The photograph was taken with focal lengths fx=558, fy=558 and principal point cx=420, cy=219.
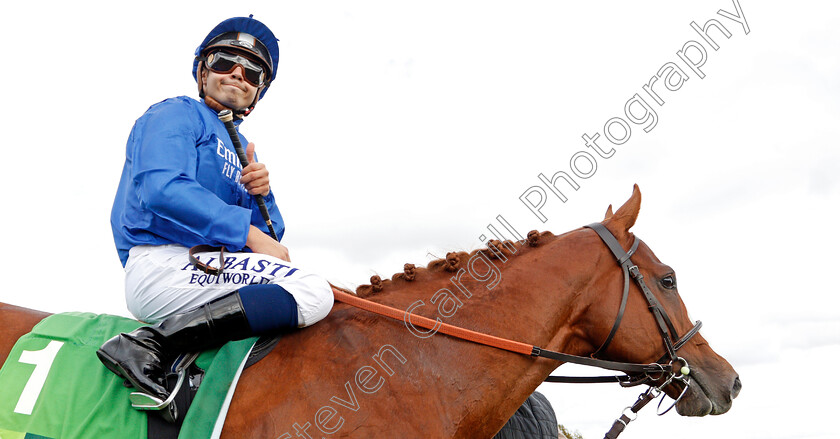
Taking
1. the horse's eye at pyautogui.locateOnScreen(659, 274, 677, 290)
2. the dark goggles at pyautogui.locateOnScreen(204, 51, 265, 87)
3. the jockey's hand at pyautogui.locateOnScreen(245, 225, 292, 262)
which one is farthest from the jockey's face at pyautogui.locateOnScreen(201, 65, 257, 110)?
the horse's eye at pyautogui.locateOnScreen(659, 274, 677, 290)

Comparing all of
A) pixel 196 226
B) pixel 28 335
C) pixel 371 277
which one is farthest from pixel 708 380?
pixel 28 335

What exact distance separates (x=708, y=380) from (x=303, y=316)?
3196 mm

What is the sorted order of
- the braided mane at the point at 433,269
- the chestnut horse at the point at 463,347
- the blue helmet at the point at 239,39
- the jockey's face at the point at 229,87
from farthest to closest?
the blue helmet at the point at 239,39 → the jockey's face at the point at 229,87 → the braided mane at the point at 433,269 → the chestnut horse at the point at 463,347

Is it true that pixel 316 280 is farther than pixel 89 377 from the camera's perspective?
Yes

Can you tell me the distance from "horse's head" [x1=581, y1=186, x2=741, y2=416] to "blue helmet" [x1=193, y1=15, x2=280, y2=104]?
126 inches

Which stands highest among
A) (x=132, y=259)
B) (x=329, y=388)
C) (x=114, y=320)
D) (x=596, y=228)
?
(x=596, y=228)

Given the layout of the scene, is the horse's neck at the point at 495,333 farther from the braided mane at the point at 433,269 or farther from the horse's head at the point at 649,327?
the horse's head at the point at 649,327

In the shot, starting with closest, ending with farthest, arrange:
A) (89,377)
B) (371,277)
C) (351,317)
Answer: (89,377) → (351,317) → (371,277)

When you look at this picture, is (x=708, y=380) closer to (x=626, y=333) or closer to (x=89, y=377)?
(x=626, y=333)

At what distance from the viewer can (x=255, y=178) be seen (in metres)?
4.36

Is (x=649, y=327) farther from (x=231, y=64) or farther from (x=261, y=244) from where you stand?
(x=231, y=64)

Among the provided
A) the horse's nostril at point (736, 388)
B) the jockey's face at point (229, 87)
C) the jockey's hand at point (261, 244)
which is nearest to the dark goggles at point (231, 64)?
the jockey's face at point (229, 87)

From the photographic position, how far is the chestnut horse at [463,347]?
11.4 ft

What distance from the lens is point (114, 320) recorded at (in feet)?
12.5
